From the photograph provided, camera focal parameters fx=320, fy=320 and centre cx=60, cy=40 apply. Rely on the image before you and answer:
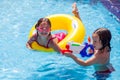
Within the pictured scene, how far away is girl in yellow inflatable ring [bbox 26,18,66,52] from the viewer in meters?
4.86

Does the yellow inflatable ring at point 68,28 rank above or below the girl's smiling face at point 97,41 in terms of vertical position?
above

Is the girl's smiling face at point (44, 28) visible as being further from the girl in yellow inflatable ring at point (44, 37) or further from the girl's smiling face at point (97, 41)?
the girl's smiling face at point (97, 41)

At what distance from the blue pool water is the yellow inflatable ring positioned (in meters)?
0.43

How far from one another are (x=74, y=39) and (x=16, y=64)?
1097 mm

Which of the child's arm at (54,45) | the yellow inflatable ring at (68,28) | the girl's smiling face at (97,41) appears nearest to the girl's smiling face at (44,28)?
the child's arm at (54,45)

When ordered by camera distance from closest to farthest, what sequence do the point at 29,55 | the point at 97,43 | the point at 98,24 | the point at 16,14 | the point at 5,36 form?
the point at 97,43 < the point at 29,55 < the point at 5,36 < the point at 98,24 < the point at 16,14

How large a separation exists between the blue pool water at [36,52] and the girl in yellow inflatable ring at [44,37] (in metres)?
0.44

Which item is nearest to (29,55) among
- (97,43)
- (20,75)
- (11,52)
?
(11,52)

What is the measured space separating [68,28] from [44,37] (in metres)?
0.91

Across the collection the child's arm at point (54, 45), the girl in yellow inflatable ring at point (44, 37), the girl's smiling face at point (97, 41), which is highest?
the girl in yellow inflatable ring at point (44, 37)

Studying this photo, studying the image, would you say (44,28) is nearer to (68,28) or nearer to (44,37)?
(44,37)

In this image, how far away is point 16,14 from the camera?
7973mm

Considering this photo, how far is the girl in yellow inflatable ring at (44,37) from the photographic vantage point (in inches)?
191

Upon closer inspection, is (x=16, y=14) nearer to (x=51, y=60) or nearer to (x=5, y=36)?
(x=5, y=36)
